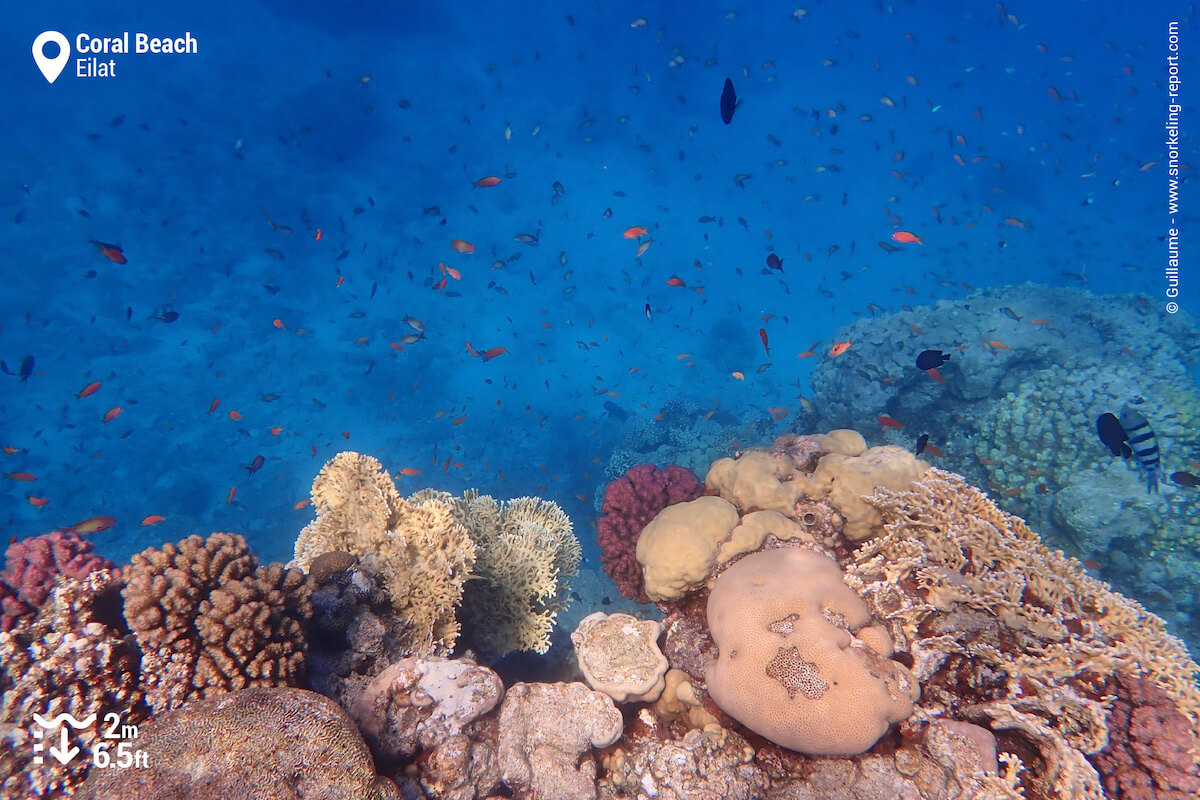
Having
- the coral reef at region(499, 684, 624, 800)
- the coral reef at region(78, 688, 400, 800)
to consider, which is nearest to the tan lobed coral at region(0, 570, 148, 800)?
the coral reef at region(78, 688, 400, 800)

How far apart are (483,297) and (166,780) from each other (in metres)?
38.2

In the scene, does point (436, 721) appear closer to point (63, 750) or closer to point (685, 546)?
point (63, 750)

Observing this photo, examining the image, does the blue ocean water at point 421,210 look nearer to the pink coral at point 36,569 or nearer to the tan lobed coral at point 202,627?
the tan lobed coral at point 202,627

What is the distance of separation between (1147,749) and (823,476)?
2619 mm

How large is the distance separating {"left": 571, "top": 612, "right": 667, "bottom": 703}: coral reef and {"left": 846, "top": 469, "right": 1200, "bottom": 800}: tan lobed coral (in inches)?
69.9

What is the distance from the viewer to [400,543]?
4.11m

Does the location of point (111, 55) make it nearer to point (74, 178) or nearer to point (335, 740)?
point (74, 178)

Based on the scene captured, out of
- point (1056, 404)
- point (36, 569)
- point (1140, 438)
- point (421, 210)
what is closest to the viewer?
point (36, 569)

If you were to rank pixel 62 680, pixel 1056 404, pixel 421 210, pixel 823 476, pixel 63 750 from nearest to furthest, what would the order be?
pixel 63 750 → pixel 62 680 → pixel 823 476 → pixel 1056 404 → pixel 421 210

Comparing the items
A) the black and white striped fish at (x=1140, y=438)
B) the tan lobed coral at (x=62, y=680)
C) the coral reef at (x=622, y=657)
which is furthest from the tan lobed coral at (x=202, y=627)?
the black and white striped fish at (x=1140, y=438)

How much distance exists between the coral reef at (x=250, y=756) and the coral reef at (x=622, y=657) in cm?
183

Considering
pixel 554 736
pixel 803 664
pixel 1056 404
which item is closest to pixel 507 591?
pixel 554 736

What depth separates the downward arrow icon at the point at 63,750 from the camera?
9.15 ft

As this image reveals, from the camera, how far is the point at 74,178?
2400cm
